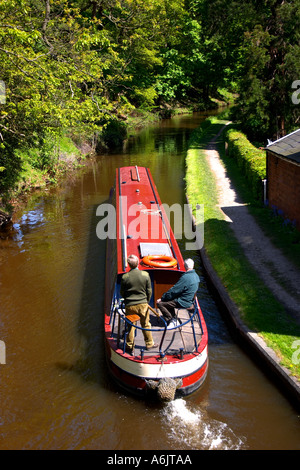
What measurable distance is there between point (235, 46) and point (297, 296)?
98.5 ft

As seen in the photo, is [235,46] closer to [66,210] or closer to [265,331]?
[66,210]

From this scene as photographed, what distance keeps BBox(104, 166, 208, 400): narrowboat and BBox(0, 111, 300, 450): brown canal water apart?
18.8 inches

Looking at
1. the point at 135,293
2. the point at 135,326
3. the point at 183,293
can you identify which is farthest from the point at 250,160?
the point at 135,326

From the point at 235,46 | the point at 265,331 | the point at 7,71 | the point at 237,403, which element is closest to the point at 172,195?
the point at 7,71

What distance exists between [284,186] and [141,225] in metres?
6.29

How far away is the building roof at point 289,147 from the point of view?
1386 cm

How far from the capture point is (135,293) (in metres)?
8.51

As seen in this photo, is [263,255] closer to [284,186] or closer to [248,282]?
[248,282]

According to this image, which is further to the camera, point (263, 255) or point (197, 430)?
point (263, 255)

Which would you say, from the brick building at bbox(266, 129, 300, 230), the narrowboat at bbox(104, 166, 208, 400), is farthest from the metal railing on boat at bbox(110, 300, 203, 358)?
the brick building at bbox(266, 129, 300, 230)

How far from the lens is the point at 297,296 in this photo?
10.8 m

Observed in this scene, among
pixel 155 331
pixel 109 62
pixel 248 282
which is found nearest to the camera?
pixel 155 331

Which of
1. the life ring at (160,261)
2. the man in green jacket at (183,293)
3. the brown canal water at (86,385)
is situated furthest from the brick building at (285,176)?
the man in green jacket at (183,293)

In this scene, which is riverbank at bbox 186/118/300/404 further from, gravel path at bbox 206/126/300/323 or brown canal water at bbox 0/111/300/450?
brown canal water at bbox 0/111/300/450
